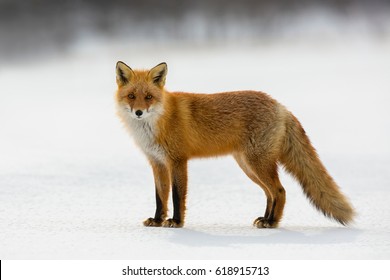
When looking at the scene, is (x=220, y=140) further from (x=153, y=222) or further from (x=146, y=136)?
(x=153, y=222)

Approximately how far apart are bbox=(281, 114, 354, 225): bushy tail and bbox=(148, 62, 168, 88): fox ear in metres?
1.08

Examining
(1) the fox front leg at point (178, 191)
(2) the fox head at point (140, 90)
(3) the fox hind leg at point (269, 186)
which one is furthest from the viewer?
(3) the fox hind leg at point (269, 186)

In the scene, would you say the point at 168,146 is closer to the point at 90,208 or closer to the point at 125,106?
the point at 125,106

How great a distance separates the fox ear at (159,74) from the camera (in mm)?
5234

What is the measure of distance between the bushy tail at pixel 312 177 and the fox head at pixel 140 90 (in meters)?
1.09

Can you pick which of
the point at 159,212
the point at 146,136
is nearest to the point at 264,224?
the point at 159,212

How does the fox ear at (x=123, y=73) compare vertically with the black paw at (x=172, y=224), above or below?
above

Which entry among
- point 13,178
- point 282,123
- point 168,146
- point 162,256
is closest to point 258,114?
point 282,123

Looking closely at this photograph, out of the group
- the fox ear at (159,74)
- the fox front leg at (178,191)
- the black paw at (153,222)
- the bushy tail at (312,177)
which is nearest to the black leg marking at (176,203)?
the fox front leg at (178,191)

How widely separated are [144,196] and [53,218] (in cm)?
125

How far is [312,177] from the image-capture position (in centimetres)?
543

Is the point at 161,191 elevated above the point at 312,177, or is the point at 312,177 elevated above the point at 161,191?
the point at 312,177

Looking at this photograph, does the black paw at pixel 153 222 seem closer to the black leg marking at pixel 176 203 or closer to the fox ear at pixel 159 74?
the black leg marking at pixel 176 203

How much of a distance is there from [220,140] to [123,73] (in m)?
0.91
